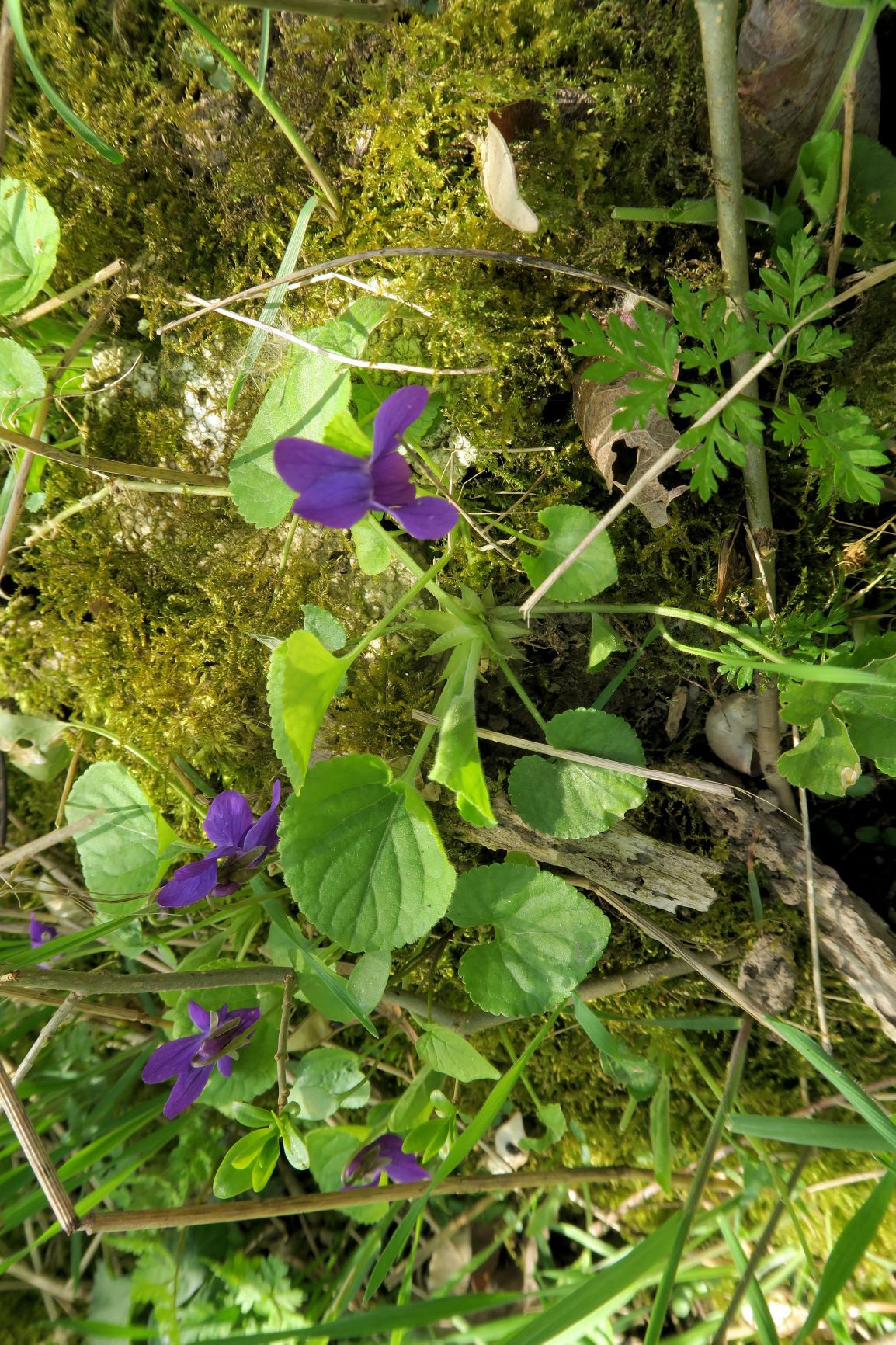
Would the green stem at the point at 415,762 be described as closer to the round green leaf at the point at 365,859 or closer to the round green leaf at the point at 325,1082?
the round green leaf at the point at 365,859

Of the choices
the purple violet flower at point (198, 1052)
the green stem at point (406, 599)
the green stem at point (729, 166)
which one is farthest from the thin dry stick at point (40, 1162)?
the green stem at point (729, 166)

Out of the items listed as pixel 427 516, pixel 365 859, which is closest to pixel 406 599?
pixel 427 516

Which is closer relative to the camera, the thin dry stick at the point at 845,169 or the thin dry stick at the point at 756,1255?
the thin dry stick at the point at 845,169

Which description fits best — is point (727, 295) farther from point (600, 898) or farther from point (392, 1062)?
point (392, 1062)

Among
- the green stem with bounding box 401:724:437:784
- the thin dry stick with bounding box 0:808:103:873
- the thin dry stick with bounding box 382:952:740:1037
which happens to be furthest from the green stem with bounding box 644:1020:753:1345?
the thin dry stick with bounding box 0:808:103:873

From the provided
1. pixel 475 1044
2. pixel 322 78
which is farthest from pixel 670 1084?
pixel 322 78

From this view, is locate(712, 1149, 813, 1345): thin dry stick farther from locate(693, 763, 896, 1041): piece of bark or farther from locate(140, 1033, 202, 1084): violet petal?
locate(140, 1033, 202, 1084): violet petal

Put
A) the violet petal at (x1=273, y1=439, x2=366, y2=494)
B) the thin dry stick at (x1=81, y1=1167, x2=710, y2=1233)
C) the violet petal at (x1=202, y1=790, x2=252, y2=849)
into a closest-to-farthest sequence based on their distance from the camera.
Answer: the violet petal at (x1=273, y1=439, x2=366, y2=494) → the thin dry stick at (x1=81, y1=1167, x2=710, y2=1233) → the violet petal at (x1=202, y1=790, x2=252, y2=849)
